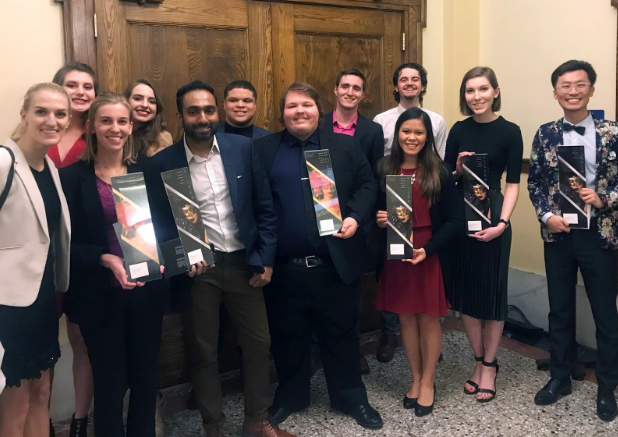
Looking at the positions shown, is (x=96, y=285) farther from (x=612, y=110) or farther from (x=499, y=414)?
(x=612, y=110)

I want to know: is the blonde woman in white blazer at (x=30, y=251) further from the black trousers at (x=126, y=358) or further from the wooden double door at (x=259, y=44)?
the wooden double door at (x=259, y=44)

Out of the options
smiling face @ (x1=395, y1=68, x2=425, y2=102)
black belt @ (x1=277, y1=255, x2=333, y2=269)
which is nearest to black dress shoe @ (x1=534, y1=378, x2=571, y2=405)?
black belt @ (x1=277, y1=255, x2=333, y2=269)

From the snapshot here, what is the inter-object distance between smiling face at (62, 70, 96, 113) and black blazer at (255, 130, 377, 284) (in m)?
0.74

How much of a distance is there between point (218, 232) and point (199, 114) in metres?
0.47

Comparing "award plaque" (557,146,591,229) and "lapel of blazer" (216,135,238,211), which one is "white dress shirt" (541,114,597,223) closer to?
"award plaque" (557,146,591,229)

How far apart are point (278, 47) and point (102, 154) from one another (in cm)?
158

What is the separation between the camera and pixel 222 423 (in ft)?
7.63

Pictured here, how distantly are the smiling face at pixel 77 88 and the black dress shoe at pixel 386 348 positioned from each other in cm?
207

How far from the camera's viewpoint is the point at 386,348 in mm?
3289

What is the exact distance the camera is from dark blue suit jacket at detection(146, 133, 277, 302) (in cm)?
221

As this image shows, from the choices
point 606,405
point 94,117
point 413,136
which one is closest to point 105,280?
point 94,117

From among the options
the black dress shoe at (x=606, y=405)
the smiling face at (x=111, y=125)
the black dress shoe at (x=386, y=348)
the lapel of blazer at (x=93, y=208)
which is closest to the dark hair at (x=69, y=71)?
the smiling face at (x=111, y=125)

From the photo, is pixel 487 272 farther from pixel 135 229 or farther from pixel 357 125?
pixel 135 229

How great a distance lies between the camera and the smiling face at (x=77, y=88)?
90.3 inches
